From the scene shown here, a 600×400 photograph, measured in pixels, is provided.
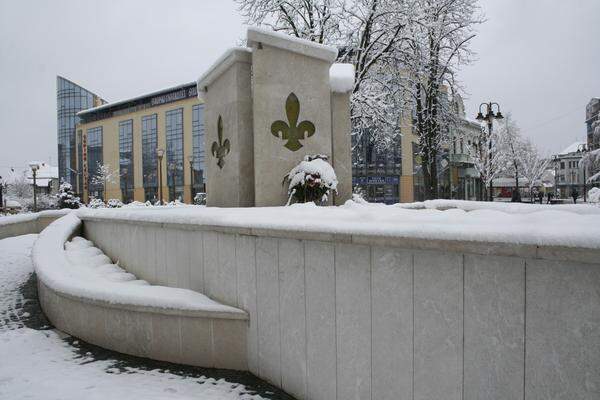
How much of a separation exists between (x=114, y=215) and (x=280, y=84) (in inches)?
143

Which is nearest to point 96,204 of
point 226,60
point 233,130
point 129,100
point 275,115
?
point 226,60

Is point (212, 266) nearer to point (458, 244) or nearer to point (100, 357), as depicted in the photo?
point (100, 357)

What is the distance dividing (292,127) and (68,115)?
7613 centimetres

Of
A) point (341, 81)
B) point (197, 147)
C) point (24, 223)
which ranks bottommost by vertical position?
point (24, 223)

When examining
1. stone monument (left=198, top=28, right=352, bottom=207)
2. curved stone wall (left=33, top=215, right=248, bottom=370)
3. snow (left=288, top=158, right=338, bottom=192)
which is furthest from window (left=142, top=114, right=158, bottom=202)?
curved stone wall (left=33, top=215, right=248, bottom=370)

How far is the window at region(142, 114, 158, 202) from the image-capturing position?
59469mm

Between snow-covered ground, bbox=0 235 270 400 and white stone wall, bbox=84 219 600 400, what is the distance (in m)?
0.63

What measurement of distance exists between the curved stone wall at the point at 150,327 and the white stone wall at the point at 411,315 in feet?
0.73

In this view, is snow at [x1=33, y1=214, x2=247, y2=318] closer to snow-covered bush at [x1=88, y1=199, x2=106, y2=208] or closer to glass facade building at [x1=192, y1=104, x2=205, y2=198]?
snow-covered bush at [x1=88, y1=199, x2=106, y2=208]

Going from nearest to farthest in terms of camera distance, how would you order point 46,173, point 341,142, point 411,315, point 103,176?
point 411,315 < point 341,142 < point 103,176 < point 46,173

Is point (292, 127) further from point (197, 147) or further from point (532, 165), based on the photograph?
point (532, 165)

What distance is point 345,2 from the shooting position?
59.9ft

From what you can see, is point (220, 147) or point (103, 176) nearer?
point (220, 147)

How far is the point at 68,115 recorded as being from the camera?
7144 centimetres
